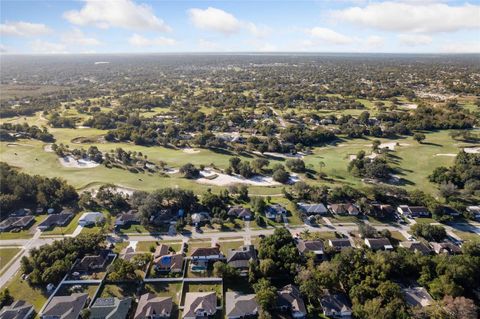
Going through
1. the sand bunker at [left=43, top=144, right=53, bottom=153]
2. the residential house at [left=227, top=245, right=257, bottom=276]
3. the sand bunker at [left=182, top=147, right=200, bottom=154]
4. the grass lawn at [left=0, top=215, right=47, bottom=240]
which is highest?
the sand bunker at [left=182, top=147, right=200, bottom=154]

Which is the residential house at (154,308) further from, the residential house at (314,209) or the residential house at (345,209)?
the residential house at (345,209)

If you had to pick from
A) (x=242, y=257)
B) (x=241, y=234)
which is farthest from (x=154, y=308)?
(x=241, y=234)

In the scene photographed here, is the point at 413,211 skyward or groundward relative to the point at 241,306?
skyward

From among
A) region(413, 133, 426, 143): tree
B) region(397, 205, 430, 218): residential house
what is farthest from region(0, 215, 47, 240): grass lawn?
region(413, 133, 426, 143): tree

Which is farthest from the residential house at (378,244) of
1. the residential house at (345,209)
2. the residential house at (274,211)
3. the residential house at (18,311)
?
the residential house at (18,311)

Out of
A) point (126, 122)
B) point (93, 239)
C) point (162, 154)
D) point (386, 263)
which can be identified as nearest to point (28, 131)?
point (126, 122)

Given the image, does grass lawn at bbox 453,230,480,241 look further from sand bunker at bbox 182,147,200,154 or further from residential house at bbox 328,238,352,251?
sand bunker at bbox 182,147,200,154

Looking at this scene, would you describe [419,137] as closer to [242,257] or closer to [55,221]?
[242,257]
